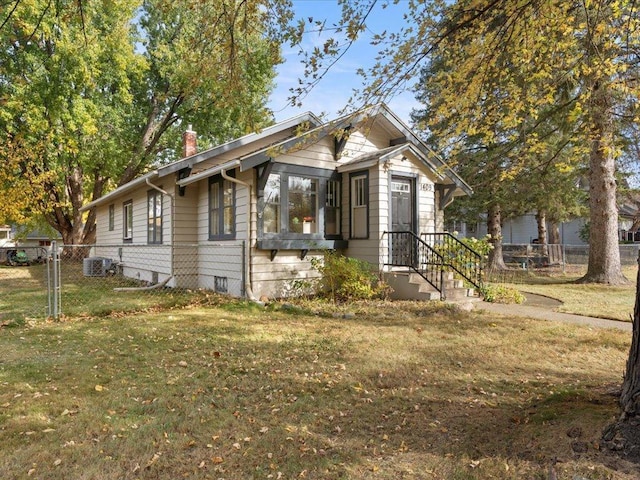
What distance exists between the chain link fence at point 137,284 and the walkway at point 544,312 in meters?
5.65

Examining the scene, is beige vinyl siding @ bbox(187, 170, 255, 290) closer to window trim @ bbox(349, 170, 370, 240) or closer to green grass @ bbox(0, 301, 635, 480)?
window trim @ bbox(349, 170, 370, 240)

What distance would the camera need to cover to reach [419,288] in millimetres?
9766

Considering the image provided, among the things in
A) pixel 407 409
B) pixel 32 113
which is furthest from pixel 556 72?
pixel 32 113

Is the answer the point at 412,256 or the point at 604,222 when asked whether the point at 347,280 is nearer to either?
the point at 412,256

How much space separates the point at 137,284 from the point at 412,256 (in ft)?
29.0

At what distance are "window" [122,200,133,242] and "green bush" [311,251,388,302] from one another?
30.7ft

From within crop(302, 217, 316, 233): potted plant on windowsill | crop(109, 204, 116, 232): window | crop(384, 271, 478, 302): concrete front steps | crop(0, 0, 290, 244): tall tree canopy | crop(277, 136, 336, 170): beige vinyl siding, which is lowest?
crop(384, 271, 478, 302): concrete front steps

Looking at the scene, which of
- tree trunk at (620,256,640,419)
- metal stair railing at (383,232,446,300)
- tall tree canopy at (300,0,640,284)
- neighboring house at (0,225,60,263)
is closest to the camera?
tree trunk at (620,256,640,419)

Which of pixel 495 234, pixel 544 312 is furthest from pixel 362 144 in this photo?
pixel 495 234

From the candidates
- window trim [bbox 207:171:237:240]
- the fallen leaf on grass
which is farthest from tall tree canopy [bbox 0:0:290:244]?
the fallen leaf on grass

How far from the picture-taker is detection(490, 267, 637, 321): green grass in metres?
8.86

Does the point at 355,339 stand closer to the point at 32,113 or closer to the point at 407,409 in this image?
the point at 407,409

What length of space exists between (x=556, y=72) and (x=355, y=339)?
18.8 ft

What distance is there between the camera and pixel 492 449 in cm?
304
